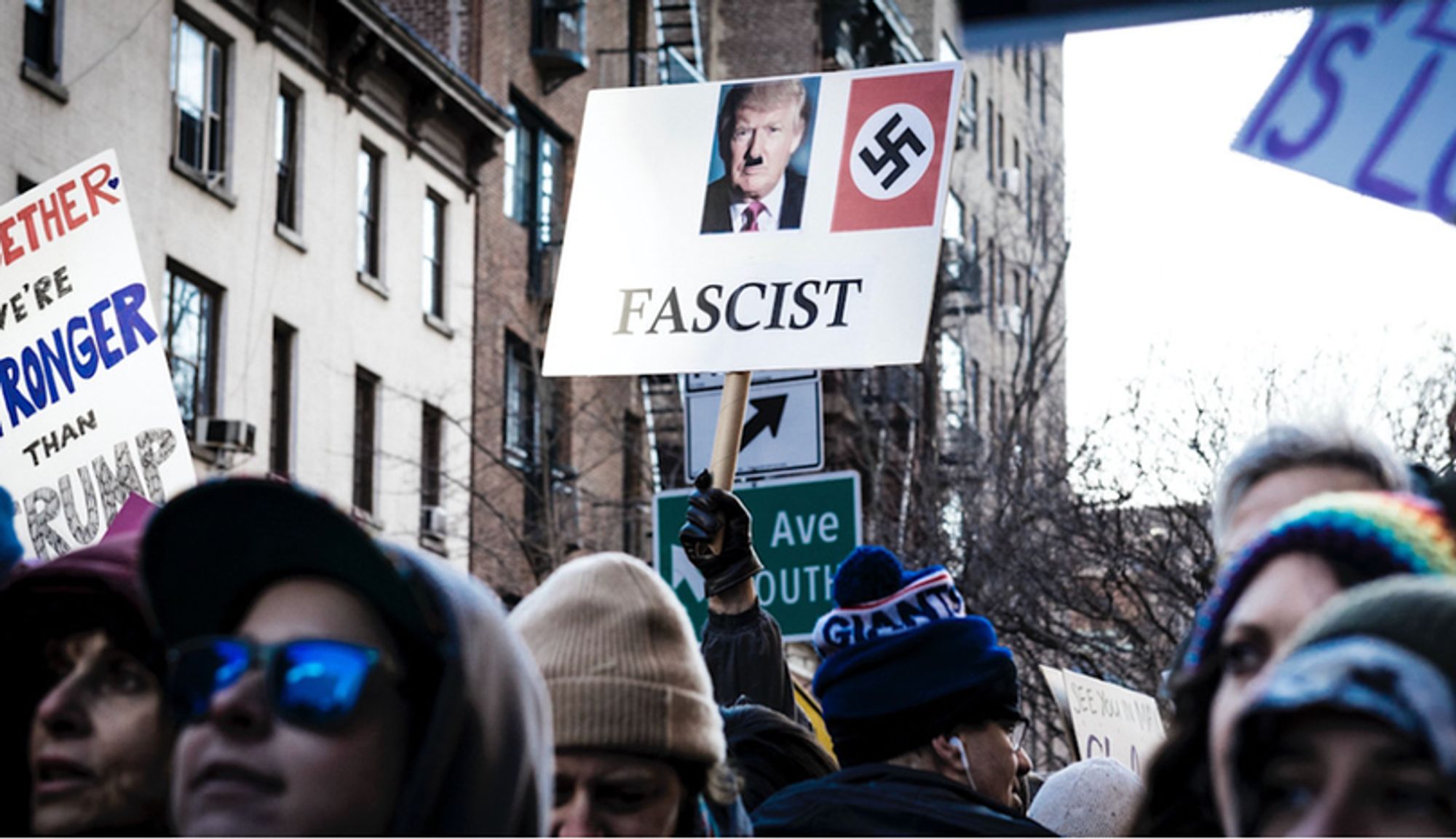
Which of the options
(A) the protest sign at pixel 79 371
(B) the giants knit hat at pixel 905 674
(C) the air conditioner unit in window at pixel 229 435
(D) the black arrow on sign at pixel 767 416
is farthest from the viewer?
(C) the air conditioner unit in window at pixel 229 435

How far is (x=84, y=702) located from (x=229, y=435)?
18696mm

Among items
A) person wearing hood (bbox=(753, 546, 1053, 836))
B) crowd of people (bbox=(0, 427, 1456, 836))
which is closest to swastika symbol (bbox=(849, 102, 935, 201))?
person wearing hood (bbox=(753, 546, 1053, 836))

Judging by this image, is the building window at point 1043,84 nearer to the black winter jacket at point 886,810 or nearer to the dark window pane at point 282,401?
the dark window pane at point 282,401

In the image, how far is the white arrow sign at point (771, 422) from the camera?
31.8ft

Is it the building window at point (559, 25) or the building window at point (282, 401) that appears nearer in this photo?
the building window at point (282, 401)

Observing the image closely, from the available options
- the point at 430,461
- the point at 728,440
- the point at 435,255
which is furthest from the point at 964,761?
the point at 435,255

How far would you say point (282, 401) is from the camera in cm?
2416

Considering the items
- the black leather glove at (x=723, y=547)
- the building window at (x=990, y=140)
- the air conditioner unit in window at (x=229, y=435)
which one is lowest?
the black leather glove at (x=723, y=547)

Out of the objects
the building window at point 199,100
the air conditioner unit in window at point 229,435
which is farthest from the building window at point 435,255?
the air conditioner unit in window at point 229,435

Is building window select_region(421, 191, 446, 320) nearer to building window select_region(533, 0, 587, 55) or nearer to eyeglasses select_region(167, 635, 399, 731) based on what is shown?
building window select_region(533, 0, 587, 55)

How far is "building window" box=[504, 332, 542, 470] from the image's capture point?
2945cm

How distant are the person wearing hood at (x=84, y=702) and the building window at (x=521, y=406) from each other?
26.3 m

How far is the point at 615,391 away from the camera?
1282 inches

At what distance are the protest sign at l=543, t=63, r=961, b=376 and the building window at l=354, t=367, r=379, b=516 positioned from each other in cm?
1834
